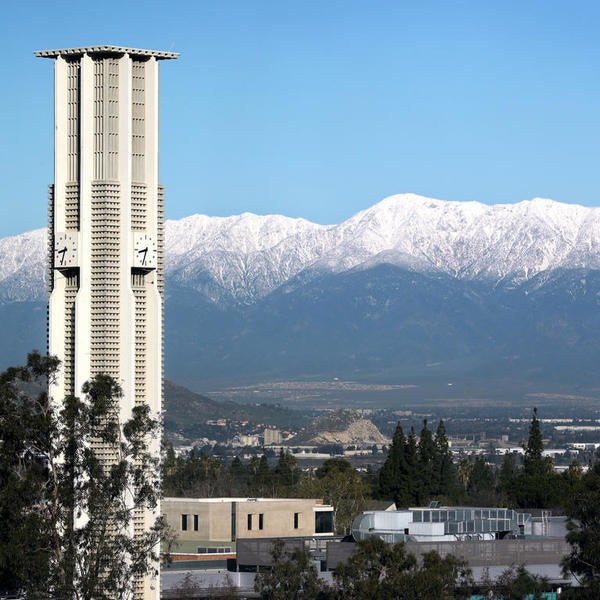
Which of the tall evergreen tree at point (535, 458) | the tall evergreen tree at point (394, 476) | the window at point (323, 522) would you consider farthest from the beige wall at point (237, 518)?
the tall evergreen tree at point (535, 458)

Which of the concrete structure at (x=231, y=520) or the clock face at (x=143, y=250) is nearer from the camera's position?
the clock face at (x=143, y=250)

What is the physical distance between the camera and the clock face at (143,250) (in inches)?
3853

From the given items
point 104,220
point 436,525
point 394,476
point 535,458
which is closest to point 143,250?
point 104,220

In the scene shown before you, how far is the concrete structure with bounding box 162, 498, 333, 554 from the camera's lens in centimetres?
13050

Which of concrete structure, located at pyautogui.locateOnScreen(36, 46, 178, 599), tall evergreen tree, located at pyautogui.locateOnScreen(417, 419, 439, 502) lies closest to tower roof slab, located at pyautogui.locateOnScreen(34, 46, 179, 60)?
concrete structure, located at pyautogui.locateOnScreen(36, 46, 178, 599)

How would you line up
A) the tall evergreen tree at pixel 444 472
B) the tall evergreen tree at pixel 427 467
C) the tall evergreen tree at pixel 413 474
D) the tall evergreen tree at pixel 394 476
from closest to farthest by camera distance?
1. the tall evergreen tree at pixel 413 474
2. the tall evergreen tree at pixel 394 476
3. the tall evergreen tree at pixel 427 467
4. the tall evergreen tree at pixel 444 472

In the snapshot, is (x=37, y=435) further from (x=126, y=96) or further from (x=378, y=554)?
(x=126, y=96)

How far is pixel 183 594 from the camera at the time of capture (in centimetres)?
9781

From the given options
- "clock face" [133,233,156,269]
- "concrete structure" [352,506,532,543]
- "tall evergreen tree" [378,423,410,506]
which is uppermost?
"clock face" [133,233,156,269]

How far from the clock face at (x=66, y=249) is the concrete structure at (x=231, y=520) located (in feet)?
113

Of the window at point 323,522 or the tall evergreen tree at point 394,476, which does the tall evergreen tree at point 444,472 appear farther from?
the window at point 323,522

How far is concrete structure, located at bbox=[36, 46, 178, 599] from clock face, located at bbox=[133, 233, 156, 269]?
0.05m

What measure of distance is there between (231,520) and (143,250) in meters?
37.8

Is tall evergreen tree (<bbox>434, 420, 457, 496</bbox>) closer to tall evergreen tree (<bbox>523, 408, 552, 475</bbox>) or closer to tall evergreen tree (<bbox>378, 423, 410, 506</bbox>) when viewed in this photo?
tall evergreen tree (<bbox>378, 423, 410, 506</bbox>)
